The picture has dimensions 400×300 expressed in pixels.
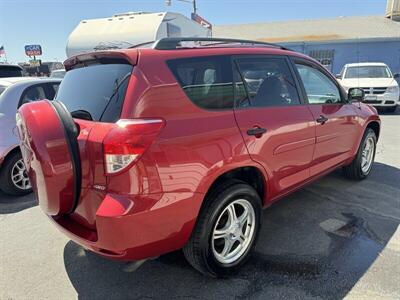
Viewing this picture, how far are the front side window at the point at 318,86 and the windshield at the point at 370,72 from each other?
9056mm

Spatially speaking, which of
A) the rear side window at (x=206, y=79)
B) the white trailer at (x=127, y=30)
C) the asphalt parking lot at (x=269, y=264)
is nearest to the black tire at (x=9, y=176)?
the asphalt parking lot at (x=269, y=264)

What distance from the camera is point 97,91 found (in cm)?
240

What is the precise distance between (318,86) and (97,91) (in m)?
2.58

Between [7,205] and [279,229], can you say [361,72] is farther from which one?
[7,205]

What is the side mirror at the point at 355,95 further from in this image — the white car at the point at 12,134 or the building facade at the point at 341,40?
the building facade at the point at 341,40

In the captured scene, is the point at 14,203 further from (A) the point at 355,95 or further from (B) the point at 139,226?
(A) the point at 355,95

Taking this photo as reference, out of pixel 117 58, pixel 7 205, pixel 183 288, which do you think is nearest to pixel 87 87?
pixel 117 58

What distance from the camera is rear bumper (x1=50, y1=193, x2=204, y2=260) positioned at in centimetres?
207

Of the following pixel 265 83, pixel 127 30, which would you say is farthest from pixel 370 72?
pixel 265 83

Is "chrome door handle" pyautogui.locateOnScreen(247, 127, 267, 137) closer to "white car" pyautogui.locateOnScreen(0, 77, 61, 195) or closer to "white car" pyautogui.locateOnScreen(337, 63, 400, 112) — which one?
"white car" pyautogui.locateOnScreen(0, 77, 61, 195)

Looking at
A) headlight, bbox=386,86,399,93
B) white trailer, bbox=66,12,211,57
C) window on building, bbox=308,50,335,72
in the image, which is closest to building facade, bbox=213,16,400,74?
window on building, bbox=308,50,335,72

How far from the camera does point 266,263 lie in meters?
2.88

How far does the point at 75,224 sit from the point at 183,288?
0.95 meters

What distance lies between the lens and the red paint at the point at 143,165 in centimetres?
208
